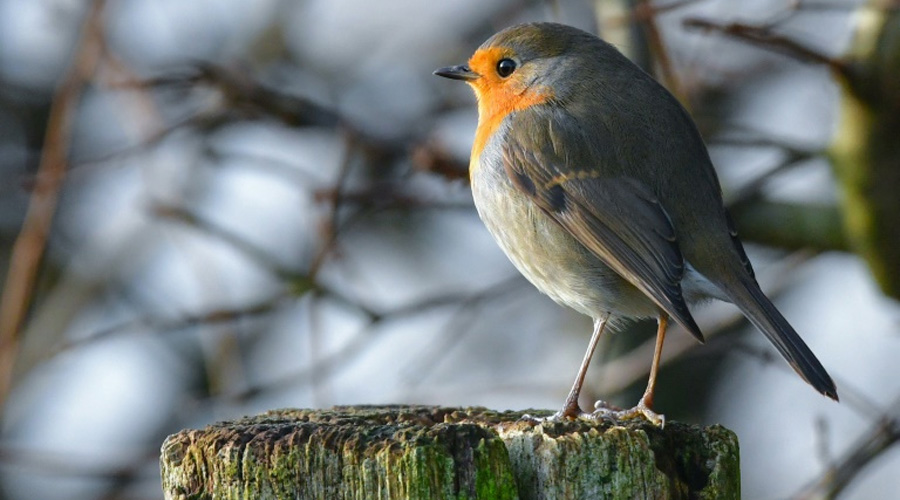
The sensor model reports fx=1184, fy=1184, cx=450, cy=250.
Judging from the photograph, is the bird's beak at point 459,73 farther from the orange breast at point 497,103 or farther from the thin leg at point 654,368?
the thin leg at point 654,368

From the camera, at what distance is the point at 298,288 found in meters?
4.40

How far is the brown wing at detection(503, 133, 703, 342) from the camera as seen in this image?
343cm

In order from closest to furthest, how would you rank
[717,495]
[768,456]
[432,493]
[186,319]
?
[432,493], [717,495], [186,319], [768,456]

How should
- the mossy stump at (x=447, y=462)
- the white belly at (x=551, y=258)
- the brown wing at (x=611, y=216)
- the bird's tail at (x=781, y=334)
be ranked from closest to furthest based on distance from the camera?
the mossy stump at (x=447, y=462)
the bird's tail at (x=781, y=334)
the brown wing at (x=611, y=216)
the white belly at (x=551, y=258)

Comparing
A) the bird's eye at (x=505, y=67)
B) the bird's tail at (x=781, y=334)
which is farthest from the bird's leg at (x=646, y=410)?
the bird's eye at (x=505, y=67)

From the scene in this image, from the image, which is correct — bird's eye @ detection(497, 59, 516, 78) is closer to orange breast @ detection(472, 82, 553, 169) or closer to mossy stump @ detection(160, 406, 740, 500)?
orange breast @ detection(472, 82, 553, 169)

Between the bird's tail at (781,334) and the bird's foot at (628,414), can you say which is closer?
the bird's foot at (628,414)

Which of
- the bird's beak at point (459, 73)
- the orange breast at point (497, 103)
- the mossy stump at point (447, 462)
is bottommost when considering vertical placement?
the mossy stump at point (447, 462)

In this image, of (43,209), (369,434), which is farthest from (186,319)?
(369,434)

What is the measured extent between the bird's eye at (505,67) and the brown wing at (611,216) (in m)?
0.52

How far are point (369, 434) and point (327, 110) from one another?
282 centimetres

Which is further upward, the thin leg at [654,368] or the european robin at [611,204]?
the european robin at [611,204]

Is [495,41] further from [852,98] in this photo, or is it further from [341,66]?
[341,66]

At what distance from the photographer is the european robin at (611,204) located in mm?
3504
